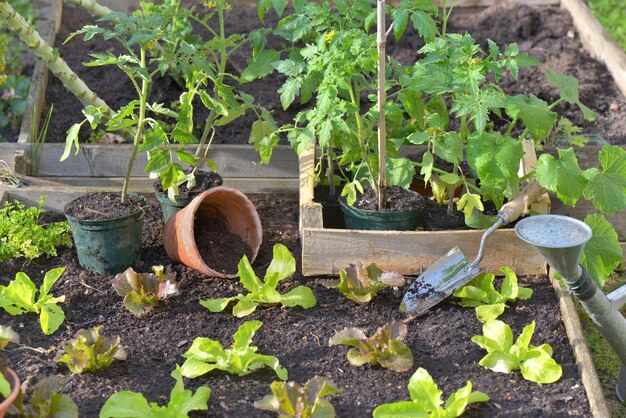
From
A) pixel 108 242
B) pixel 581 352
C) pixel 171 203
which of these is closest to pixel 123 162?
pixel 171 203

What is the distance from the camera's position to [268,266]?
3502 mm

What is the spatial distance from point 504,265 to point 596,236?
422 mm

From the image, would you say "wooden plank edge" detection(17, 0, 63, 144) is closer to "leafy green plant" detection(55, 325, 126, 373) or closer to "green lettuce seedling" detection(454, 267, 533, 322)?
"leafy green plant" detection(55, 325, 126, 373)

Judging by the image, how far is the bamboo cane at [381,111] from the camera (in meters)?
3.04

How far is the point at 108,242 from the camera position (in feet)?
10.9

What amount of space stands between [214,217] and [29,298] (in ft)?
2.85

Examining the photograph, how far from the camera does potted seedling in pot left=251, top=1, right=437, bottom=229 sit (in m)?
3.12

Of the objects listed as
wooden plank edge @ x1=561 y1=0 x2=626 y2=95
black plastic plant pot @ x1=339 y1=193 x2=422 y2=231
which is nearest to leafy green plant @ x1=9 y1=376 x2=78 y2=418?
black plastic plant pot @ x1=339 y1=193 x2=422 y2=231

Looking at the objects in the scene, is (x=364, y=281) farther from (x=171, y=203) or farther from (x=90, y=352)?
(x=90, y=352)

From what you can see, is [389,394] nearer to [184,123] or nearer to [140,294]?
[140,294]

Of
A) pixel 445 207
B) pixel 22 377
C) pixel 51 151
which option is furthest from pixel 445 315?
pixel 51 151

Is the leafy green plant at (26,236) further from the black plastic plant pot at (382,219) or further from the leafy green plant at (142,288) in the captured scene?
the black plastic plant pot at (382,219)

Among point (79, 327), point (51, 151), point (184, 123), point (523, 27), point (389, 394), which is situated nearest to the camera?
point (389, 394)

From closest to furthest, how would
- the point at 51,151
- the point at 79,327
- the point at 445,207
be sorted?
the point at 79,327 → the point at 445,207 → the point at 51,151
